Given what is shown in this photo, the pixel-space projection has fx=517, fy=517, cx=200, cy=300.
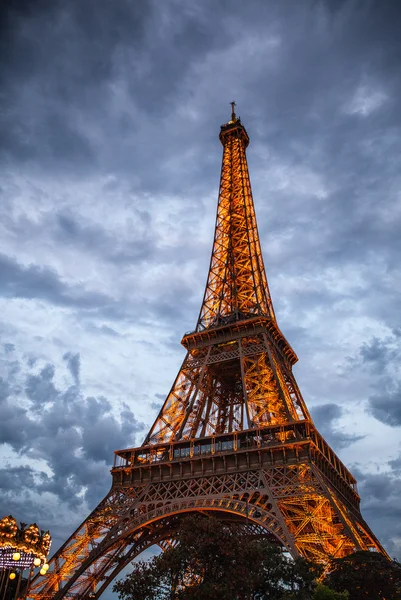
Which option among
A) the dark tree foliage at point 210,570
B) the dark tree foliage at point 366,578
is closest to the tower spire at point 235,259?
the dark tree foliage at point 366,578

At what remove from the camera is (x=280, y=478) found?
29.9 metres

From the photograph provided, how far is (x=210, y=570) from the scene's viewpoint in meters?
20.1

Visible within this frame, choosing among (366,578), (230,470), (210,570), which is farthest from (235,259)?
(210,570)

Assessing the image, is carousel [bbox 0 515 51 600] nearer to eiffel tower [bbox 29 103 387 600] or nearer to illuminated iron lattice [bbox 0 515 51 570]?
illuminated iron lattice [bbox 0 515 51 570]

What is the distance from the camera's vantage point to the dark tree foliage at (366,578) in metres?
23.1

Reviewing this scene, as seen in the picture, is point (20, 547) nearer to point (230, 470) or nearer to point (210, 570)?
point (210, 570)

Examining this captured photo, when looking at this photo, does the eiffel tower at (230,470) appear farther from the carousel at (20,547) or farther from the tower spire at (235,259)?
the carousel at (20,547)

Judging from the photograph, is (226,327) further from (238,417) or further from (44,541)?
(44,541)

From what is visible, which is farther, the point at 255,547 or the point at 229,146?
the point at 229,146

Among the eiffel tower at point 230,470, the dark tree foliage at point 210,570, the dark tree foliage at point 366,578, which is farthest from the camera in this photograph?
the eiffel tower at point 230,470

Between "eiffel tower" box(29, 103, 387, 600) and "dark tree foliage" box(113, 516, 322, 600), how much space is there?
3816 millimetres

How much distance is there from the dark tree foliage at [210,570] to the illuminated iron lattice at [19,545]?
548cm

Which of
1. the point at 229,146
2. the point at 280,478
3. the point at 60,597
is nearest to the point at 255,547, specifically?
the point at 280,478

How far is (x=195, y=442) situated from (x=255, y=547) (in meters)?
13.9
